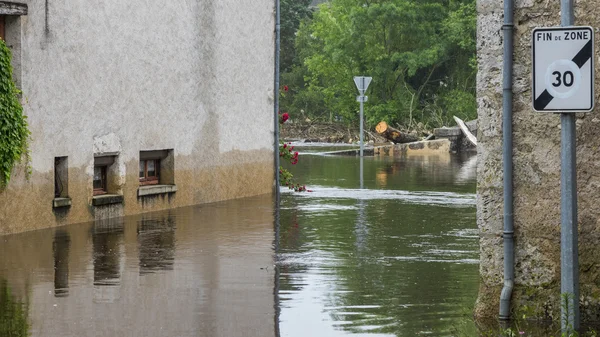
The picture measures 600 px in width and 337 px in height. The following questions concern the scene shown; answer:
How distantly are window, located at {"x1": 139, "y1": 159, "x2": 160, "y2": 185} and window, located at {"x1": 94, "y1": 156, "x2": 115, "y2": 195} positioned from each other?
1042 millimetres

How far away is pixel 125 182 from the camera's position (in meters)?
18.7

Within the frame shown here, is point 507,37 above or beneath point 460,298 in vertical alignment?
above

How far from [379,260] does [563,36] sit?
18.0ft

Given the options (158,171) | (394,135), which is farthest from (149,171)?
(394,135)

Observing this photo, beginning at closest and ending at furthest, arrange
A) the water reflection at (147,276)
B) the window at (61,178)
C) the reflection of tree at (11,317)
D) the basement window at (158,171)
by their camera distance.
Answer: the reflection of tree at (11,317)
the water reflection at (147,276)
the window at (61,178)
the basement window at (158,171)

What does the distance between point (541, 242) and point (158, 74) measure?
10781 mm

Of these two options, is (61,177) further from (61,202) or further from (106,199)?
(106,199)

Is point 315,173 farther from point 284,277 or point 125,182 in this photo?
point 284,277

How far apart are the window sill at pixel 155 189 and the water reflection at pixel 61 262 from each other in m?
2.72

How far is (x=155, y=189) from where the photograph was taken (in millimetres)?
19422

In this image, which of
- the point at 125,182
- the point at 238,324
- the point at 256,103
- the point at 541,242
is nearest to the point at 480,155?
the point at 541,242

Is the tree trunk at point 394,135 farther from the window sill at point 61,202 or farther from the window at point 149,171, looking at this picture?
the window sill at point 61,202

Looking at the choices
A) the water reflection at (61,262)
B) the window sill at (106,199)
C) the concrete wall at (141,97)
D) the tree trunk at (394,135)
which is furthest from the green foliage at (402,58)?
the water reflection at (61,262)

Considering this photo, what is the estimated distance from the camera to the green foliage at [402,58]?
55.9 metres
